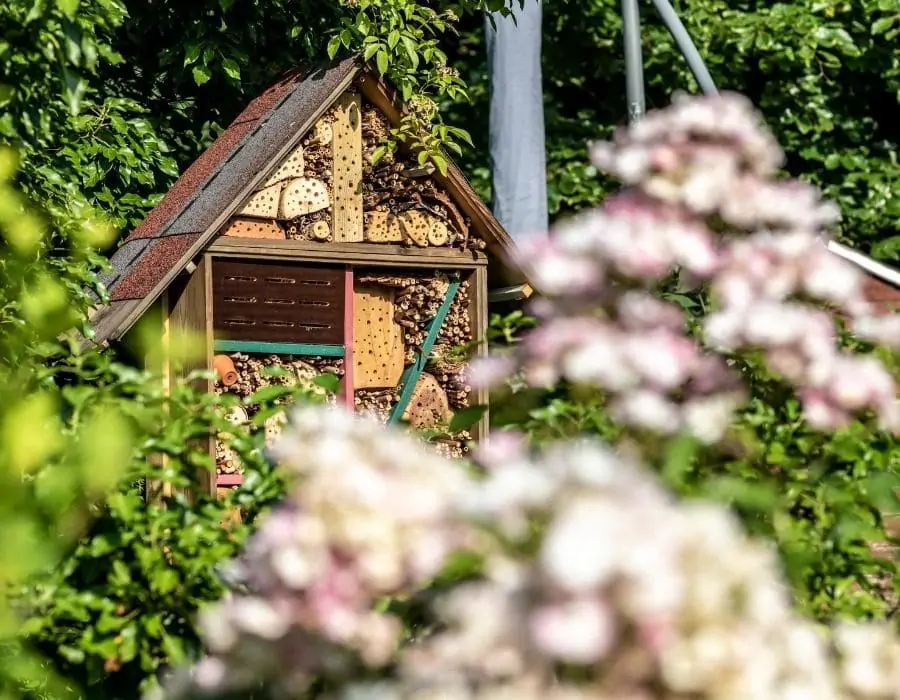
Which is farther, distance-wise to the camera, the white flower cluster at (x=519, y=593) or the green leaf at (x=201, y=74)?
the green leaf at (x=201, y=74)

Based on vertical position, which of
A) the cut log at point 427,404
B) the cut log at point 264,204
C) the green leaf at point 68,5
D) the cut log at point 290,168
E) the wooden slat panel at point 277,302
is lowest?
the cut log at point 427,404

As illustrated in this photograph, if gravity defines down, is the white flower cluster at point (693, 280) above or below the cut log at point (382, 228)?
below

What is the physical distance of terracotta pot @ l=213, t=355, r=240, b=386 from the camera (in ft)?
21.6

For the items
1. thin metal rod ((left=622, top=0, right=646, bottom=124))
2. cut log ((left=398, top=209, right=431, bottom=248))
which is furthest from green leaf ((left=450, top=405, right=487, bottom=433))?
thin metal rod ((left=622, top=0, right=646, bottom=124))

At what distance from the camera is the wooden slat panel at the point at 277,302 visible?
262 inches

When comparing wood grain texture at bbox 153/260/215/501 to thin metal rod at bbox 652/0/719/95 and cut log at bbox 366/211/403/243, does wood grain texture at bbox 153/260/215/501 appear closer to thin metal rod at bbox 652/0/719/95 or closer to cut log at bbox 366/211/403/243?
cut log at bbox 366/211/403/243

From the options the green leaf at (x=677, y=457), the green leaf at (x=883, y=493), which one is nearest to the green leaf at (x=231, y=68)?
the green leaf at (x=883, y=493)

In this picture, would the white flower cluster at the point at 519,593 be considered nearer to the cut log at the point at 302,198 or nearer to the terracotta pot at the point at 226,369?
the terracotta pot at the point at 226,369

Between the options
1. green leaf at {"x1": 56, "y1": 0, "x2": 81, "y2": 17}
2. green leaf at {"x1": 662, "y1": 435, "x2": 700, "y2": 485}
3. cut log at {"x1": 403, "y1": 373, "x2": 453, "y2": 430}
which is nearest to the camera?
green leaf at {"x1": 662, "y1": 435, "x2": 700, "y2": 485}

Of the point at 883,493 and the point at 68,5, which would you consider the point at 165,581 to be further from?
the point at 68,5

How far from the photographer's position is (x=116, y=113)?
8.78 meters

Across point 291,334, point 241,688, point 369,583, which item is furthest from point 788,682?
point 291,334

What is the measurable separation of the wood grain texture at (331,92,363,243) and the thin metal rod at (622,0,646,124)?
1.72m

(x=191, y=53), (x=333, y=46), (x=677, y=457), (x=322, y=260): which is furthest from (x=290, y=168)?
(x=677, y=457)
